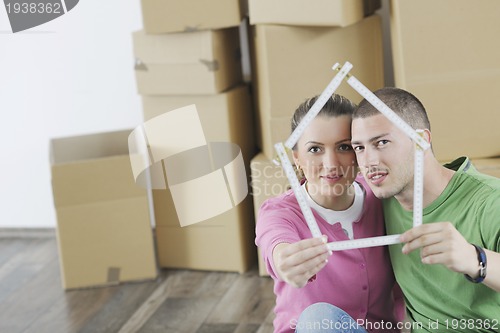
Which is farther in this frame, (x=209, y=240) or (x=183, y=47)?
(x=209, y=240)

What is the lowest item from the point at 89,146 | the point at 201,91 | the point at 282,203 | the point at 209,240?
the point at 209,240

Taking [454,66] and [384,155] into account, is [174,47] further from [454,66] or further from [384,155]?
[384,155]

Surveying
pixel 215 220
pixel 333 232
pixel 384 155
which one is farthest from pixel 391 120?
pixel 215 220

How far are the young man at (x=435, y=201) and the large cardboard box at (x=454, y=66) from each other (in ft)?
2.84

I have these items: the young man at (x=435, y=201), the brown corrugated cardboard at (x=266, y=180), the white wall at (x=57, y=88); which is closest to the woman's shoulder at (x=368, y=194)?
the young man at (x=435, y=201)

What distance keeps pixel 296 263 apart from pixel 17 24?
7.66 feet

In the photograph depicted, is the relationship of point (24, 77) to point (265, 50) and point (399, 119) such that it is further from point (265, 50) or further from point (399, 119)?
point (399, 119)

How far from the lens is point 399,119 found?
4.90ft

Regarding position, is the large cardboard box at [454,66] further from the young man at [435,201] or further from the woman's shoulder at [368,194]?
the young man at [435,201]

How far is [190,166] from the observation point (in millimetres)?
2932

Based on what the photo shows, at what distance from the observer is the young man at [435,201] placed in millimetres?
1549

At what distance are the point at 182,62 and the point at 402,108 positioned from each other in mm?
1358

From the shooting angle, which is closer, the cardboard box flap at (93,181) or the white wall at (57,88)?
the cardboard box flap at (93,181)

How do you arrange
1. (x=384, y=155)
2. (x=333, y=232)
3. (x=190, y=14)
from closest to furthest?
(x=384, y=155), (x=333, y=232), (x=190, y=14)
